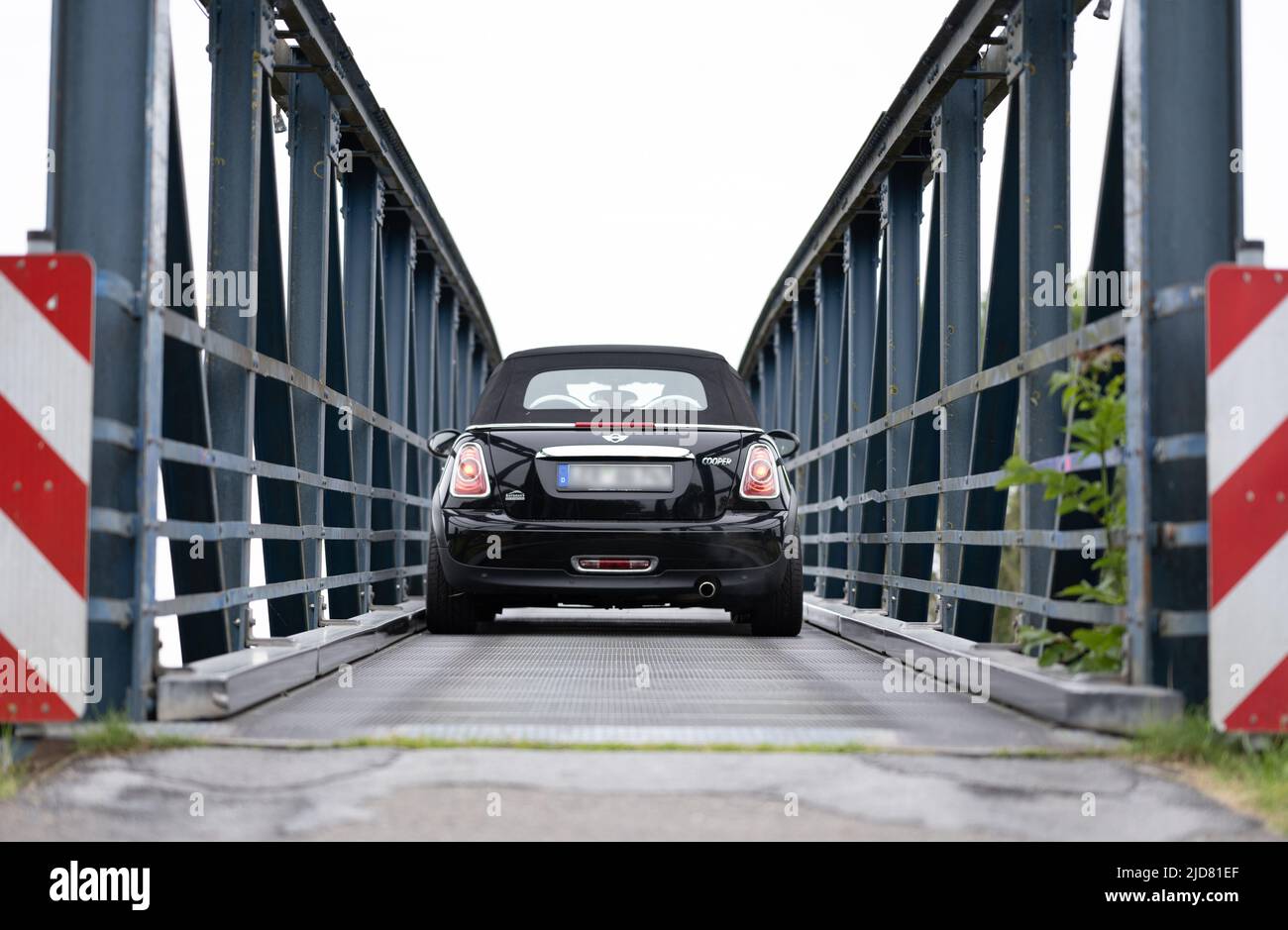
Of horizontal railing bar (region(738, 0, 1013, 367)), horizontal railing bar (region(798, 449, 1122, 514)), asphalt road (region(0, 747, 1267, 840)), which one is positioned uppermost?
horizontal railing bar (region(738, 0, 1013, 367))

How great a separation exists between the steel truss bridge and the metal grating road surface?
32 millimetres

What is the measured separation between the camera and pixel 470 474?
7.89m

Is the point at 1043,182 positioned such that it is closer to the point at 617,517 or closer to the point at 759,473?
the point at 759,473

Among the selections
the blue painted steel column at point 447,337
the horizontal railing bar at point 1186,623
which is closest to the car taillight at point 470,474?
the horizontal railing bar at point 1186,623

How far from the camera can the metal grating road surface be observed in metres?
4.43

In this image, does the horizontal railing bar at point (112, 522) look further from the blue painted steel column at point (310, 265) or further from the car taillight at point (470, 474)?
the car taillight at point (470, 474)

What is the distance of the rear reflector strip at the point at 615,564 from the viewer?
7688mm

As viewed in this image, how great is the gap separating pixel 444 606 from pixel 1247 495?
486 cm

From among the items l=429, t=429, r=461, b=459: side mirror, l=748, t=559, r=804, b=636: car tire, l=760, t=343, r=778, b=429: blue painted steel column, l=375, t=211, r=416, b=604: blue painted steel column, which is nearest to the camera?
l=748, t=559, r=804, b=636: car tire

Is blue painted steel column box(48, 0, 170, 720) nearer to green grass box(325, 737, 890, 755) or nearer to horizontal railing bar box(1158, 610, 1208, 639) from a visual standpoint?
green grass box(325, 737, 890, 755)

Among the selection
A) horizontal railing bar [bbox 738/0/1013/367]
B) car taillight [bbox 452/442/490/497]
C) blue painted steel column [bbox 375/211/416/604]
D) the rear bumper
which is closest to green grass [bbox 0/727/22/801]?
the rear bumper

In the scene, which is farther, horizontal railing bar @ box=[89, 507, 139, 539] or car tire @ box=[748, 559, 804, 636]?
car tire @ box=[748, 559, 804, 636]
